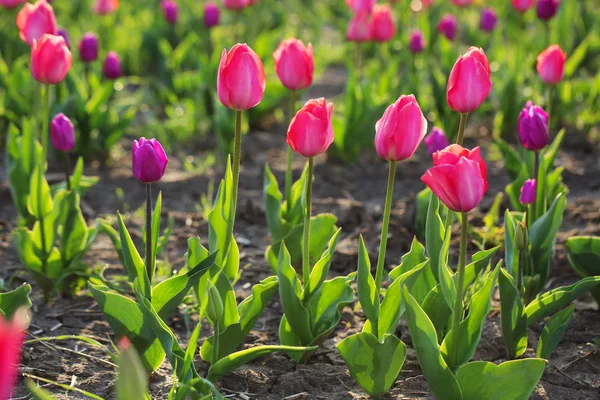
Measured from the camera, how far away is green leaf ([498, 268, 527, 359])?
2.33m

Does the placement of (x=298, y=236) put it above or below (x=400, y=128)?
below

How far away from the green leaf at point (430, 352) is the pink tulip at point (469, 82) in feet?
1.80

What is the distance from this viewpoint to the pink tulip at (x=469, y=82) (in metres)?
2.23

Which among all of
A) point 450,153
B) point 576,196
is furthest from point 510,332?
point 576,196

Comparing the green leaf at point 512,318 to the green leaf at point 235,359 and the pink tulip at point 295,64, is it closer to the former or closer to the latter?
the green leaf at point 235,359

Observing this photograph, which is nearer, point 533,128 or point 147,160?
point 147,160

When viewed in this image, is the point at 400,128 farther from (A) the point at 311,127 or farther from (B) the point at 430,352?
(B) the point at 430,352

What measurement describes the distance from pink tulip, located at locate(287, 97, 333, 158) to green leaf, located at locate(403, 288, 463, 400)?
0.41 m

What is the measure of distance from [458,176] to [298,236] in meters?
1.21

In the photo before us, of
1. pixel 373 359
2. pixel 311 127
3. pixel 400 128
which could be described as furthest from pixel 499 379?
pixel 311 127

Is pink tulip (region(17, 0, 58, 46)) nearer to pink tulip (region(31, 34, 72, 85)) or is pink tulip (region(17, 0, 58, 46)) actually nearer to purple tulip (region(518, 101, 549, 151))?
pink tulip (region(31, 34, 72, 85))

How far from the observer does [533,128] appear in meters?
2.59

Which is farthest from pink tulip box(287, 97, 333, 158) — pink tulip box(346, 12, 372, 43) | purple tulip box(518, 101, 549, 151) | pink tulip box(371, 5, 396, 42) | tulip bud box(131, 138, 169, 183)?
pink tulip box(371, 5, 396, 42)

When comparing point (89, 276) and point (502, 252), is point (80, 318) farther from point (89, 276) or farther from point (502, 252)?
point (502, 252)
